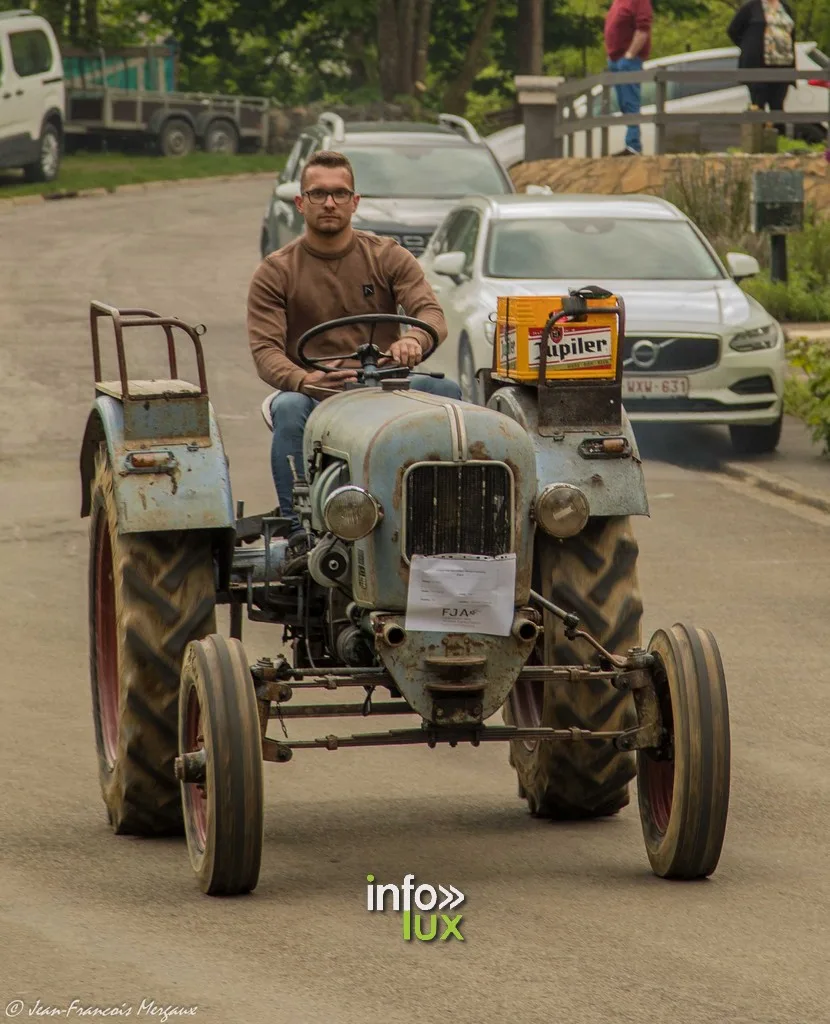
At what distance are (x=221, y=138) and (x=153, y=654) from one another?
40.4m

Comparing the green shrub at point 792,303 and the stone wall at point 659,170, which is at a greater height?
the stone wall at point 659,170

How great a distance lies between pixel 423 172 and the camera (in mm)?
22781

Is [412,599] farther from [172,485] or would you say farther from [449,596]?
[172,485]

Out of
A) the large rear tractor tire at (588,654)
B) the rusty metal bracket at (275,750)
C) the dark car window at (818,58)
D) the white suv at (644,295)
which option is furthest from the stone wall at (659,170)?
the rusty metal bracket at (275,750)

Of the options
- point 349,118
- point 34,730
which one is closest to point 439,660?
point 34,730

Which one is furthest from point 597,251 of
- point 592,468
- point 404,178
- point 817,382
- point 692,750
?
point 692,750

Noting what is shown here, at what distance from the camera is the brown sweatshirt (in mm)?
7539

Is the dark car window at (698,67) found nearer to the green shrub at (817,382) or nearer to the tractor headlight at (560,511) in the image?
the green shrub at (817,382)

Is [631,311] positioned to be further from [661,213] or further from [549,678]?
[549,678]

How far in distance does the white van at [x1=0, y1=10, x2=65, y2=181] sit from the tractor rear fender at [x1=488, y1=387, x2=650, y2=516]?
2890 cm

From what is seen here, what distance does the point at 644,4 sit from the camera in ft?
90.3

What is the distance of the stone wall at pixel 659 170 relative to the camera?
82.1 ft

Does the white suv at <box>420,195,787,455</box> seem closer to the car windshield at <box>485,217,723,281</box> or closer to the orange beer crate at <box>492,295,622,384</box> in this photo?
the car windshield at <box>485,217,723,281</box>

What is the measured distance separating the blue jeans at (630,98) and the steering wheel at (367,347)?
67.2 ft
